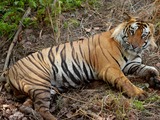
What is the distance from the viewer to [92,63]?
17.0 ft

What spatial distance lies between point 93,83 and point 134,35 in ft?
2.67

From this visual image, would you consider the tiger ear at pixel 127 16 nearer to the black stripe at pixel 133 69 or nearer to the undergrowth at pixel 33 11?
the black stripe at pixel 133 69

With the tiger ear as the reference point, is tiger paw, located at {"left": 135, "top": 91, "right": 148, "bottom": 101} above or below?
below

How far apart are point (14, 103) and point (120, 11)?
275 centimetres

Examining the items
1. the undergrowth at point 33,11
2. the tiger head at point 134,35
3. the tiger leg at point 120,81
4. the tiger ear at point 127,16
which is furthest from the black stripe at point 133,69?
the undergrowth at point 33,11

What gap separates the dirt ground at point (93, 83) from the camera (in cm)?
449

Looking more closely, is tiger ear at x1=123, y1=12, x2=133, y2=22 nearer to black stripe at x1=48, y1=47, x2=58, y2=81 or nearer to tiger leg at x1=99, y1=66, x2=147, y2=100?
tiger leg at x1=99, y1=66, x2=147, y2=100

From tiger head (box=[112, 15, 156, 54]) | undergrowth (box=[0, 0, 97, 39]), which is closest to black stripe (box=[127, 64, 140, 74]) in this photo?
tiger head (box=[112, 15, 156, 54])

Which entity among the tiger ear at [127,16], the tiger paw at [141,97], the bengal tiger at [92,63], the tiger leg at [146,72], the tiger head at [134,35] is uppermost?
the tiger ear at [127,16]

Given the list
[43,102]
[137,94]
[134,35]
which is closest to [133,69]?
[134,35]

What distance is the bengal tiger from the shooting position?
492 centimetres

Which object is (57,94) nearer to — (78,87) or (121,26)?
(78,87)

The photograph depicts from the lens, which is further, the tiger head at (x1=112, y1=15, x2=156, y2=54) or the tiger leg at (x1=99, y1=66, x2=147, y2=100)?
the tiger head at (x1=112, y1=15, x2=156, y2=54)

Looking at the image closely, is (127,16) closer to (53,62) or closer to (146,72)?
(146,72)
